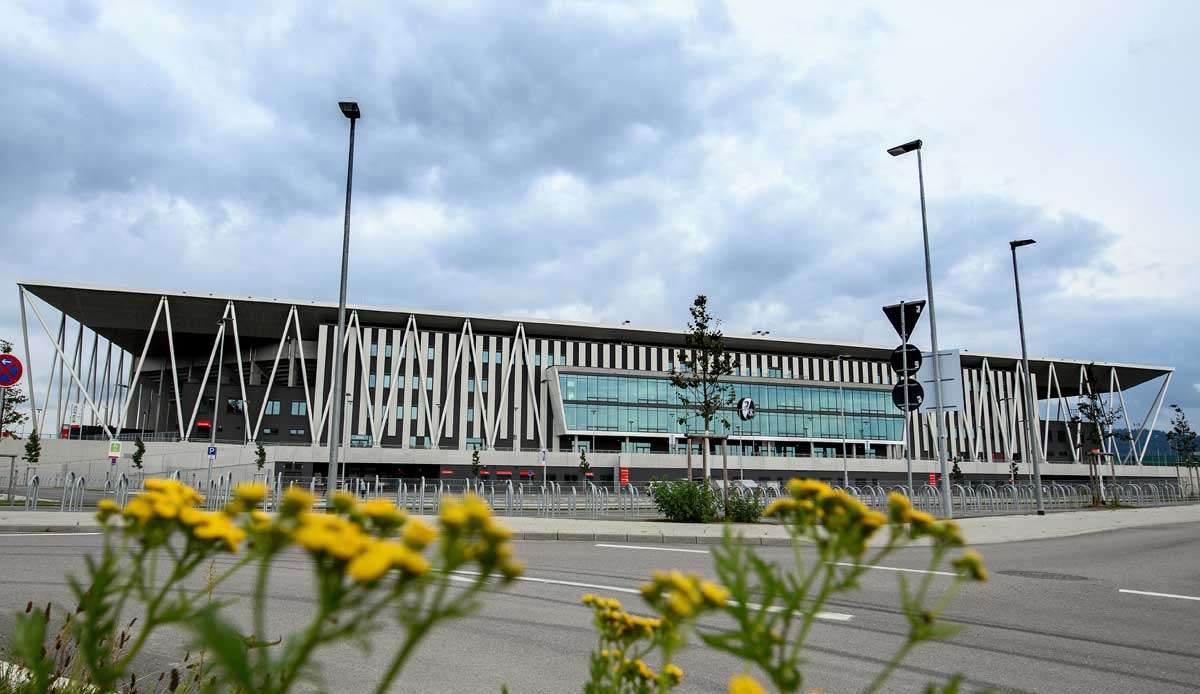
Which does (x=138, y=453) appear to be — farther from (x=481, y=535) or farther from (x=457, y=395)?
(x=481, y=535)

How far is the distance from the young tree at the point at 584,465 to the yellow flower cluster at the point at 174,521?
245 ft

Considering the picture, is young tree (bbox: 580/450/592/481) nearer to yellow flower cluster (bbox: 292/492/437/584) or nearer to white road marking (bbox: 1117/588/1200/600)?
white road marking (bbox: 1117/588/1200/600)

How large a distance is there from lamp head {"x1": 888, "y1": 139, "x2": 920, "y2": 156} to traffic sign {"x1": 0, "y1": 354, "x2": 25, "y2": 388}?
2159 centimetres

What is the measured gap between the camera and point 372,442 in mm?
77688

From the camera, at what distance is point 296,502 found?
0.90 metres

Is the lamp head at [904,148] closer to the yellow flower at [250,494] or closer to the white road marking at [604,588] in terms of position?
the white road marking at [604,588]

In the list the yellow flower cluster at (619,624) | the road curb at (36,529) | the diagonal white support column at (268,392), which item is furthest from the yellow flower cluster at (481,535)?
the diagonal white support column at (268,392)

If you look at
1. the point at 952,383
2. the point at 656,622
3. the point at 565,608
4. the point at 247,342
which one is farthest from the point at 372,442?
the point at 656,622

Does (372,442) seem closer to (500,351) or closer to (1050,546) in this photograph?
(500,351)

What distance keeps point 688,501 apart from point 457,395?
65378 mm

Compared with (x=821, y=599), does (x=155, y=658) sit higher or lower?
lower

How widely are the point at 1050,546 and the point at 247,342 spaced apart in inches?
3399

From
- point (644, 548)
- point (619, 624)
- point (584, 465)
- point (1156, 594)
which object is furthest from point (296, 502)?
point (584, 465)

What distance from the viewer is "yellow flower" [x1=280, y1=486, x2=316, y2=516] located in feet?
2.91
